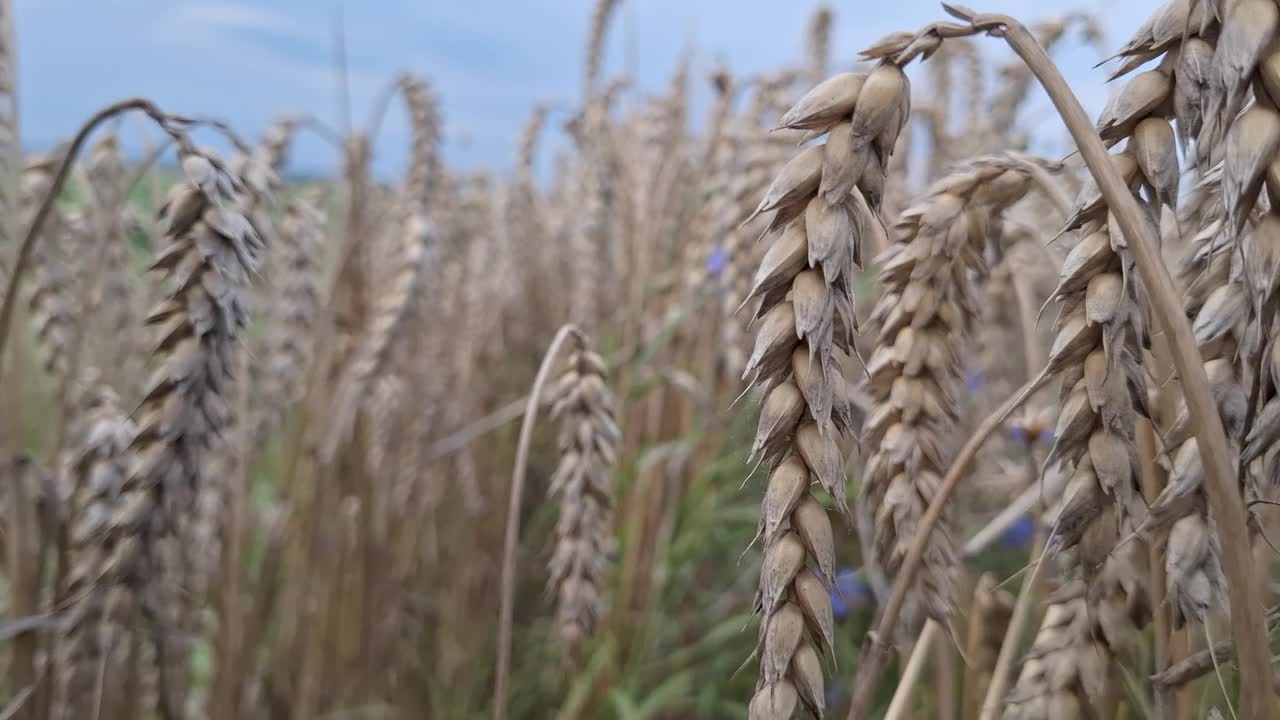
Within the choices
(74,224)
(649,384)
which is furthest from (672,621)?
(74,224)

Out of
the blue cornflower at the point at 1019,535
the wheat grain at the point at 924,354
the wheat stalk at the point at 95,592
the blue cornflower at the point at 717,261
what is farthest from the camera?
the blue cornflower at the point at 1019,535

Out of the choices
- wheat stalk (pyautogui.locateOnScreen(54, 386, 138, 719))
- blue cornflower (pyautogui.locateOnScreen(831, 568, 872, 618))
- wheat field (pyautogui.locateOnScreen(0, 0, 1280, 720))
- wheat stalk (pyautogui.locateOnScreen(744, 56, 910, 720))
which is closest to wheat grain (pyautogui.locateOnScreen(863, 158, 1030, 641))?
wheat field (pyautogui.locateOnScreen(0, 0, 1280, 720))

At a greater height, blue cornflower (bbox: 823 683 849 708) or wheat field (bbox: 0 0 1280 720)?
wheat field (bbox: 0 0 1280 720)

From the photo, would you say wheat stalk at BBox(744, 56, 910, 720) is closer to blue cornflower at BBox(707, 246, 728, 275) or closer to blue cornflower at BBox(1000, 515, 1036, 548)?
blue cornflower at BBox(707, 246, 728, 275)

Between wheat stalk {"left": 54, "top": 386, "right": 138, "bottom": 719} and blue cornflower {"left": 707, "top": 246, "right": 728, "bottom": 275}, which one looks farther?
blue cornflower {"left": 707, "top": 246, "right": 728, "bottom": 275}

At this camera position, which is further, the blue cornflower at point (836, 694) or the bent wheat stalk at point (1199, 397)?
the blue cornflower at point (836, 694)

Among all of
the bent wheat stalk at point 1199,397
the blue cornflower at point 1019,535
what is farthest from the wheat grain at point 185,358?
the blue cornflower at point 1019,535

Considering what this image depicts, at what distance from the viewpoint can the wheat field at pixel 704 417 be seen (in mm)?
526

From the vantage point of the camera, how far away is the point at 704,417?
1.86m

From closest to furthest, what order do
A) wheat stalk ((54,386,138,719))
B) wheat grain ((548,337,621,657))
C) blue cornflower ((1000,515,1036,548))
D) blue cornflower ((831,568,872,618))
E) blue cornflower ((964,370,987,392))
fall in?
wheat stalk ((54,386,138,719)), wheat grain ((548,337,621,657)), blue cornflower ((964,370,987,392)), blue cornflower ((831,568,872,618)), blue cornflower ((1000,515,1036,548))

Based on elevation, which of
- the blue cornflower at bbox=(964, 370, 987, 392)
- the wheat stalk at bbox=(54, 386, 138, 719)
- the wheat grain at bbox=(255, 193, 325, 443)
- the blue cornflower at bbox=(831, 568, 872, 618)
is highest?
the wheat grain at bbox=(255, 193, 325, 443)

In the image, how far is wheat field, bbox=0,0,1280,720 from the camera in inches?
20.7

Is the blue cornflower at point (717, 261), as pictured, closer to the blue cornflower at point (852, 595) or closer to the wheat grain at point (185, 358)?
the blue cornflower at point (852, 595)

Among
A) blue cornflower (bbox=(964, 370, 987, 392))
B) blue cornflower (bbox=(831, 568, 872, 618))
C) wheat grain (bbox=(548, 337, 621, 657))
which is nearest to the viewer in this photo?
wheat grain (bbox=(548, 337, 621, 657))
